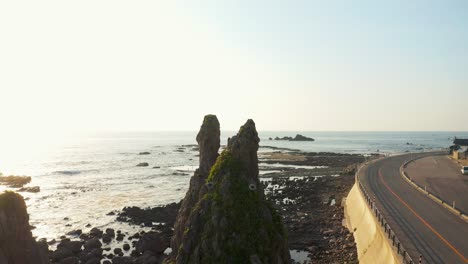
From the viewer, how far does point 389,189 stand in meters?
53.3

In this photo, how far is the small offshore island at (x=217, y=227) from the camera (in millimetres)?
27156

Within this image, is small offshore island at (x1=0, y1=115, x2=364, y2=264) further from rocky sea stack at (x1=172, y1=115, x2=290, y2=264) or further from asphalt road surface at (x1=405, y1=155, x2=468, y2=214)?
asphalt road surface at (x1=405, y1=155, x2=468, y2=214)

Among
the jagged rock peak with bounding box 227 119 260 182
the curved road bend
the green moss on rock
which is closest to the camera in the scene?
the green moss on rock

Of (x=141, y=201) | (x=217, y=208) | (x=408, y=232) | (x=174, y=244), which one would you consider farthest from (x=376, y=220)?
(x=141, y=201)

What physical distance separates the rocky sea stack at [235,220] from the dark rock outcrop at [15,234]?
482 inches

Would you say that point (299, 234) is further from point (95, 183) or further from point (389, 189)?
point (95, 183)

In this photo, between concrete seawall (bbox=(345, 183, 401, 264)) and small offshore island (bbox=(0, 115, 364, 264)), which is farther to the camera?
concrete seawall (bbox=(345, 183, 401, 264))

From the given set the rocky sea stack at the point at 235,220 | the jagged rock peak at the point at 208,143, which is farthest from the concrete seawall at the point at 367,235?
the jagged rock peak at the point at 208,143

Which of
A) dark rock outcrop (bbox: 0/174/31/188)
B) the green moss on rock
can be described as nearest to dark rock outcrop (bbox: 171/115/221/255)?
the green moss on rock

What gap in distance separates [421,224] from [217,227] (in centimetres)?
2059

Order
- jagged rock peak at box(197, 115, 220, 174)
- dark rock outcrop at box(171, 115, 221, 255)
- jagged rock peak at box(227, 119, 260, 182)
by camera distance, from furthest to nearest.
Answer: jagged rock peak at box(197, 115, 220, 174) < dark rock outcrop at box(171, 115, 221, 255) < jagged rock peak at box(227, 119, 260, 182)

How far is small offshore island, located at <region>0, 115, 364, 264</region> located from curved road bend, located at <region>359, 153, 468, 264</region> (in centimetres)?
618

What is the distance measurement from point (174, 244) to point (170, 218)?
75.9 feet

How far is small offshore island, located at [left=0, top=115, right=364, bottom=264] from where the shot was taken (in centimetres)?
2716
